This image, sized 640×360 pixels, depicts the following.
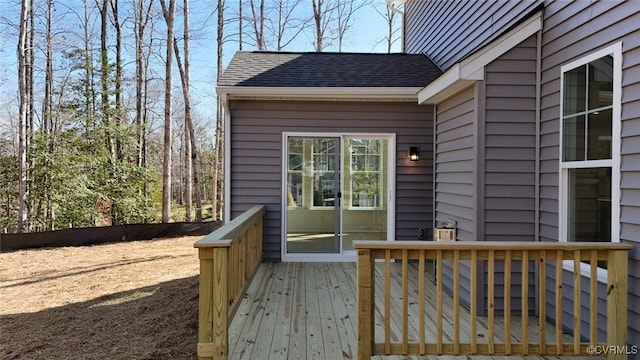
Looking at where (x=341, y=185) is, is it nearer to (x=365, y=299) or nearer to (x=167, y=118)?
(x=365, y=299)

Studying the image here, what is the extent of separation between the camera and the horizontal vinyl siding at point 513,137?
3262 millimetres

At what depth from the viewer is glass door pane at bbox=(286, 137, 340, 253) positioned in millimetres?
5559

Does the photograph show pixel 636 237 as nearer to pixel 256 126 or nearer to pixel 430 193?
pixel 430 193

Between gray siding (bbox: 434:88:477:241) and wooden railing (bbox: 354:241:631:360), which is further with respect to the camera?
gray siding (bbox: 434:88:477:241)

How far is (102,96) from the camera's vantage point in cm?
1014

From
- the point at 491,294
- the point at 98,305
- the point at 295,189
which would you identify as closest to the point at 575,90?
the point at 491,294

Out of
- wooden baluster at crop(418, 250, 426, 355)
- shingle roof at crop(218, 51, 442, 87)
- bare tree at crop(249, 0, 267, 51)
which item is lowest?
wooden baluster at crop(418, 250, 426, 355)

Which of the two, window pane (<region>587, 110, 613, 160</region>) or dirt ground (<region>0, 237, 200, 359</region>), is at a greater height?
window pane (<region>587, 110, 613, 160</region>)

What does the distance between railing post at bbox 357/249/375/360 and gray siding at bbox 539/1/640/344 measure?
63.9 inches

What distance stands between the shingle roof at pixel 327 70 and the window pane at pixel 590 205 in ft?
9.13

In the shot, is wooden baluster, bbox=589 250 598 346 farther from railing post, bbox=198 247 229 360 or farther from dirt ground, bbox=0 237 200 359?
dirt ground, bbox=0 237 200 359

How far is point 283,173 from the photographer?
549 cm

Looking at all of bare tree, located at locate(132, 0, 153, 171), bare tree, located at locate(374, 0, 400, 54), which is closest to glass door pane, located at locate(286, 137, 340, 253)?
bare tree, located at locate(132, 0, 153, 171)

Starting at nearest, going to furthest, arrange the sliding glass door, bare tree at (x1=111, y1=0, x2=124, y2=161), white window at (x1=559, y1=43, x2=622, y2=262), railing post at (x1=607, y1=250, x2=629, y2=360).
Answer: railing post at (x1=607, y1=250, x2=629, y2=360) < white window at (x1=559, y1=43, x2=622, y2=262) < the sliding glass door < bare tree at (x1=111, y1=0, x2=124, y2=161)
